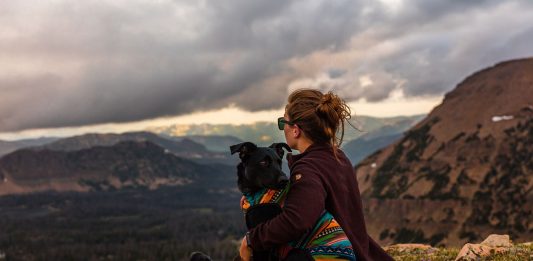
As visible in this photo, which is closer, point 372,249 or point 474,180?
point 372,249

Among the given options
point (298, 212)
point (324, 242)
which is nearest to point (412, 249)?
point (324, 242)

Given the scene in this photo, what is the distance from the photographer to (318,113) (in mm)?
7039

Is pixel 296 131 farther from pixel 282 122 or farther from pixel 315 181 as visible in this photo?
pixel 315 181

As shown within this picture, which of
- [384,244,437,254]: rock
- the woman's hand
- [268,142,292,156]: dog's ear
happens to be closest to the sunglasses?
[268,142,292,156]: dog's ear

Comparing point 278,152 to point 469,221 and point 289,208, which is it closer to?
point 289,208

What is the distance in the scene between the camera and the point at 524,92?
197 m

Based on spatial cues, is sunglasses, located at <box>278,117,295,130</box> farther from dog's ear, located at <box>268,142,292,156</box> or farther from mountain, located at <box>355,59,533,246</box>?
mountain, located at <box>355,59,533,246</box>

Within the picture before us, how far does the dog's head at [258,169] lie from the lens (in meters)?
6.92

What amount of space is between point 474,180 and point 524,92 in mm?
66529

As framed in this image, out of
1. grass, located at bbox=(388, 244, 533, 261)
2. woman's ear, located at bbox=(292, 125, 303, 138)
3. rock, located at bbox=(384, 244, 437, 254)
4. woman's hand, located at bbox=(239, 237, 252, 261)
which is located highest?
woman's ear, located at bbox=(292, 125, 303, 138)

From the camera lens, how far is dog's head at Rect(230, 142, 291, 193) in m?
6.92

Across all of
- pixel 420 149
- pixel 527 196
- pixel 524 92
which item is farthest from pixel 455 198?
pixel 524 92

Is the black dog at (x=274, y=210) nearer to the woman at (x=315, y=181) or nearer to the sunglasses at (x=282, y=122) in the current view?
the woman at (x=315, y=181)

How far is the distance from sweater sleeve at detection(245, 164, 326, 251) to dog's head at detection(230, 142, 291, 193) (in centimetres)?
35
